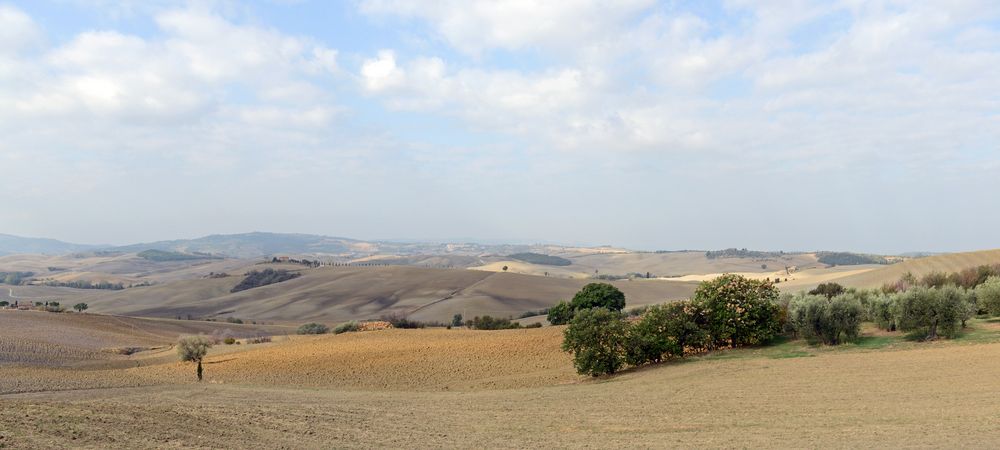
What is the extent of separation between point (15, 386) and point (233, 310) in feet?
259

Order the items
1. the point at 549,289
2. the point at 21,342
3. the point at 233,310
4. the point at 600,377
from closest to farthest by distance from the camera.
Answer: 1. the point at 600,377
2. the point at 21,342
3. the point at 233,310
4. the point at 549,289

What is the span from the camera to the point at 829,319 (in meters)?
30.7

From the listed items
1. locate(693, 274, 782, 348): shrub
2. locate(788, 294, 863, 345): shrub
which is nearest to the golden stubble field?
locate(788, 294, 863, 345): shrub

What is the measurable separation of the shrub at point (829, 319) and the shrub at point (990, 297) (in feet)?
29.7

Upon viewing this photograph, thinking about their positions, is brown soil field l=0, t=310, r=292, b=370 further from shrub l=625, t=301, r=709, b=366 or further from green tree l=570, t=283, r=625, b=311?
green tree l=570, t=283, r=625, b=311

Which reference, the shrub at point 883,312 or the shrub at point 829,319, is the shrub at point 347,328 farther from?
the shrub at point 883,312

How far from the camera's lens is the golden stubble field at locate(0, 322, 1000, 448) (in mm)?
14953

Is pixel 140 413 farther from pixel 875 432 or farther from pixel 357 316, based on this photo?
pixel 357 316

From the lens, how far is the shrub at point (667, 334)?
101 feet

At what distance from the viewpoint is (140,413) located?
55.0ft

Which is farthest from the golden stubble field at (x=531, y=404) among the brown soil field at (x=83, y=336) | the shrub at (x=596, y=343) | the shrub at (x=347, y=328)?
the shrub at (x=347, y=328)

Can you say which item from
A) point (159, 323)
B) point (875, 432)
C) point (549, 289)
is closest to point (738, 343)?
point (875, 432)

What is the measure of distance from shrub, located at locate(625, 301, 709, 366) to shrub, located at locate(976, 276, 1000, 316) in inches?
619

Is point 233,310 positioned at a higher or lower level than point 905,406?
lower
